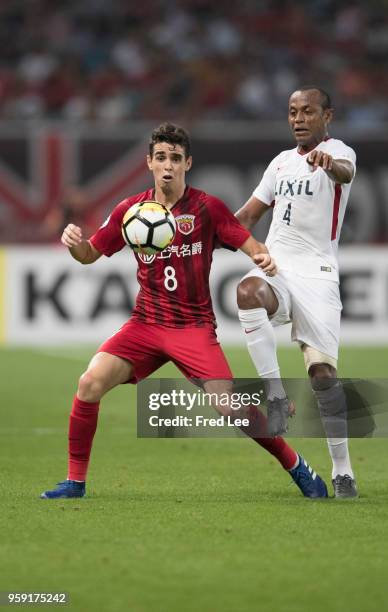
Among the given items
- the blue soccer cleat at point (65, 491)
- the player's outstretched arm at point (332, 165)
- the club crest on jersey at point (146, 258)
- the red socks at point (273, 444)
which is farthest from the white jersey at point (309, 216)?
the blue soccer cleat at point (65, 491)

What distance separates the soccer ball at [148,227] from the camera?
5.91 meters

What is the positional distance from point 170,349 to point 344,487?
1.16 m

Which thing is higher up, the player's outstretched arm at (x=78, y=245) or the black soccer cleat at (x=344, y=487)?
the player's outstretched arm at (x=78, y=245)

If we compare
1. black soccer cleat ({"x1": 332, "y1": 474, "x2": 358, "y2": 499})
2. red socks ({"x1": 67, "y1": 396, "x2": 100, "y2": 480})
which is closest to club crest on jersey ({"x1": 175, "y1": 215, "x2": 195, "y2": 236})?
red socks ({"x1": 67, "y1": 396, "x2": 100, "y2": 480})

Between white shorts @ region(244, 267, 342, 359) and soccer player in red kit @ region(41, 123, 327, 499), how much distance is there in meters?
0.30

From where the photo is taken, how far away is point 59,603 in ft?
13.5

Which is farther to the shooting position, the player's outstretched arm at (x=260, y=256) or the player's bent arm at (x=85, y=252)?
the player's bent arm at (x=85, y=252)

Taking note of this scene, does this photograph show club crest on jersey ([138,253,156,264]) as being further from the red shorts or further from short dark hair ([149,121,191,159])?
short dark hair ([149,121,191,159])

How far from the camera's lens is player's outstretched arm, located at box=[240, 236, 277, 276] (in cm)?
604

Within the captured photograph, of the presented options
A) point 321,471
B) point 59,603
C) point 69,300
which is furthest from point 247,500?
point 69,300

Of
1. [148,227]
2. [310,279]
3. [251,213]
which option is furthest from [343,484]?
[148,227]

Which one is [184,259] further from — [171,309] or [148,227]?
[148,227]

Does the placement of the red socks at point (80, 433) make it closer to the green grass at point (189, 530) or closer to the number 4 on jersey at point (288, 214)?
the green grass at point (189, 530)

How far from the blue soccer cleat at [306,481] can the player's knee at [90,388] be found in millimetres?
1097
